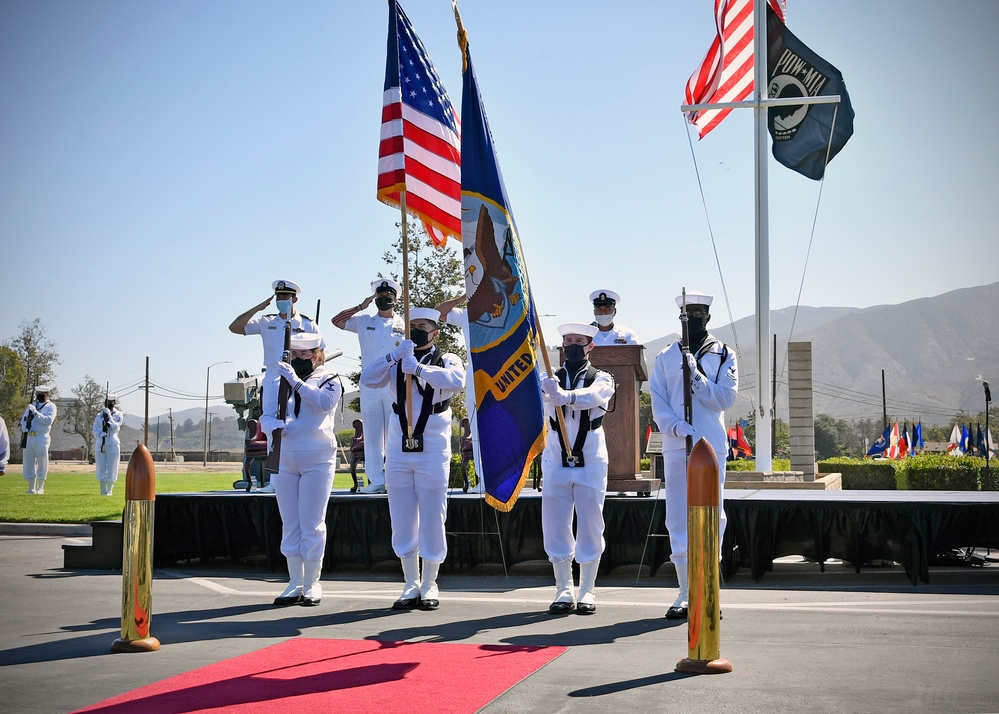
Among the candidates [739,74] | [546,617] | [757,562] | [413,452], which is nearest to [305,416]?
[413,452]

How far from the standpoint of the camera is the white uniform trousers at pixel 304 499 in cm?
857

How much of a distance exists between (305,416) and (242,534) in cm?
325

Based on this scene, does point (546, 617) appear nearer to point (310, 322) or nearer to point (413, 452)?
point (413, 452)

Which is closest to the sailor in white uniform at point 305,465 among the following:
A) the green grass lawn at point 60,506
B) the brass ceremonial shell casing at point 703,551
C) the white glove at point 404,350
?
the white glove at point 404,350

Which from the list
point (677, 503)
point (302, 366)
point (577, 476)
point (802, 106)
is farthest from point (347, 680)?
point (802, 106)

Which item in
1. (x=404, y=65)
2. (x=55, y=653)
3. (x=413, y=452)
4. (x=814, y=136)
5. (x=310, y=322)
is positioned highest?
(x=814, y=136)

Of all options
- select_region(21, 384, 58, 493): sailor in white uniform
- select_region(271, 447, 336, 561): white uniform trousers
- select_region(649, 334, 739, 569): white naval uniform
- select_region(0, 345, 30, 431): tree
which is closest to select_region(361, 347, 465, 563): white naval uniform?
select_region(271, 447, 336, 561): white uniform trousers

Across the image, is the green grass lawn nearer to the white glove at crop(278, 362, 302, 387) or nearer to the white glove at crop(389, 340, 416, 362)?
the white glove at crop(278, 362, 302, 387)

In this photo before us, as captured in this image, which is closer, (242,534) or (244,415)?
(242,534)

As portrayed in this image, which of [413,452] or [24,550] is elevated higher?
[413,452]

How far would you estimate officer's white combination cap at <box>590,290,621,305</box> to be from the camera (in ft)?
36.8

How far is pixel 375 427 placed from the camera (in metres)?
12.0

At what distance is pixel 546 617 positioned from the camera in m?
7.97

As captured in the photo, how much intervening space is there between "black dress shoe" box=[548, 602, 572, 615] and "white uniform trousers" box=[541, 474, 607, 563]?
13.6 inches
